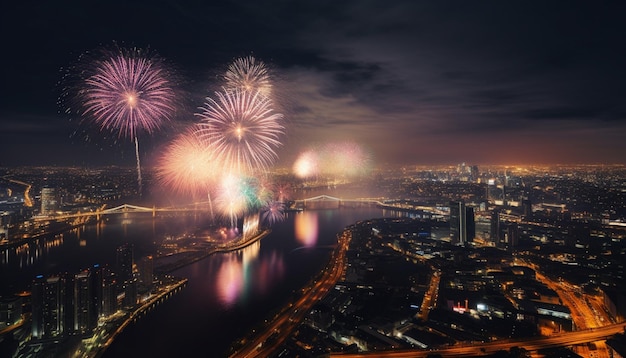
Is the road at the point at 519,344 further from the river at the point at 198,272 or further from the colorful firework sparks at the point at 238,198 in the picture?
the colorful firework sparks at the point at 238,198

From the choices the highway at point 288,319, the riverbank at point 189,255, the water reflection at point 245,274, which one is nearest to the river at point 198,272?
the water reflection at point 245,274

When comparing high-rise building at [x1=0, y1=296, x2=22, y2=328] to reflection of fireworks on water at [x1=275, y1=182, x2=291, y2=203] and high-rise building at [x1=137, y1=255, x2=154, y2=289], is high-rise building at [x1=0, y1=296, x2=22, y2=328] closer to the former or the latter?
high-rise building at [x1=137, y1=255, x2=154, y2=289]

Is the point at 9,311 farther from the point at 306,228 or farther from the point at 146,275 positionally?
the point at 306,228

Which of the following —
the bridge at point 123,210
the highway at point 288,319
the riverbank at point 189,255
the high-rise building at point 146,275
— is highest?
the bridge at point 123,210

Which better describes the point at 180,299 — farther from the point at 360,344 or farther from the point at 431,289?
the point at 431,289

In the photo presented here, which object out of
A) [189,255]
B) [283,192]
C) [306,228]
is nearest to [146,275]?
[189,255]

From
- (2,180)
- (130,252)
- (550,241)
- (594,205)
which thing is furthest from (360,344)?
(2,180)

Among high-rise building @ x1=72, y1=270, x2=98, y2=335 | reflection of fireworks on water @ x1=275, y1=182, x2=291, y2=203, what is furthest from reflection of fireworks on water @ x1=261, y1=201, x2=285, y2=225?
high-rise building @ x1=72, y1=270, x2=98, y2=335
